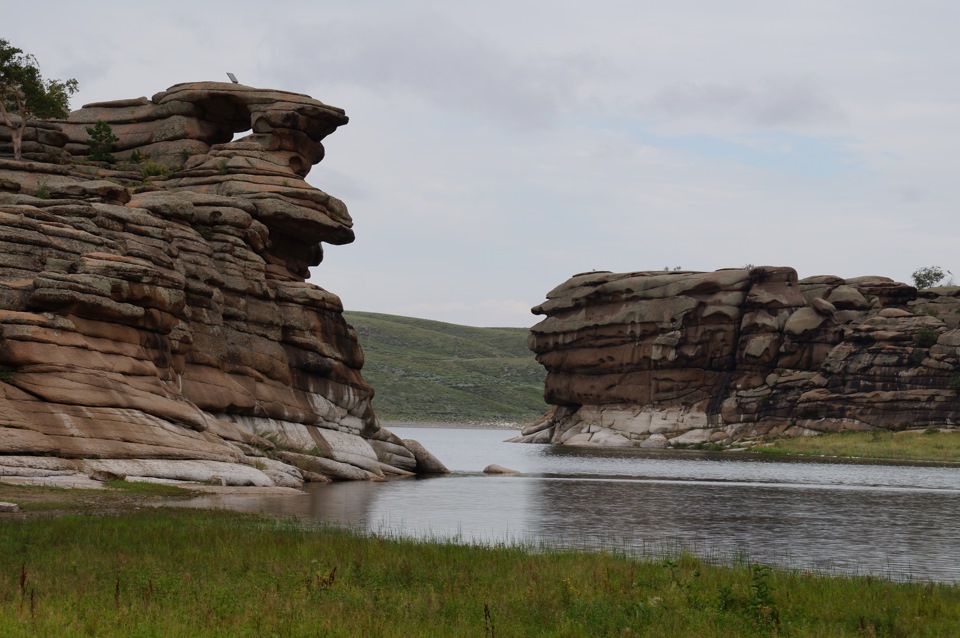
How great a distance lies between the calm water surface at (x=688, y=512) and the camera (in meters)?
34.6

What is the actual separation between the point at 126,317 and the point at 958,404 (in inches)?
4083

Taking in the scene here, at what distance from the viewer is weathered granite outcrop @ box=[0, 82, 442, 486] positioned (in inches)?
1763

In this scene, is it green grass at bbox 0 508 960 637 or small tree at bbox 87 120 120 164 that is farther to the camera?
small tree at bbox 87 120 120 164

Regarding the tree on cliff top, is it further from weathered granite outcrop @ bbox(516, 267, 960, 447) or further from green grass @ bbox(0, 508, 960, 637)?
weathered granite outcrop @ bbox(516, 267, 960, 447)

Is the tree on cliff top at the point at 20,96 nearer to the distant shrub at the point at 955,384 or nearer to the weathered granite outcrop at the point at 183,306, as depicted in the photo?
the weathered granite outcrop at the point at 183,306

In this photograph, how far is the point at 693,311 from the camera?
141m

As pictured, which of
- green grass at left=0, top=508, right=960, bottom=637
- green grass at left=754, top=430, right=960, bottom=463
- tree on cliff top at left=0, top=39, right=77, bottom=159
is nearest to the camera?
green grass at left=0, top=508, right=960, bottom=637

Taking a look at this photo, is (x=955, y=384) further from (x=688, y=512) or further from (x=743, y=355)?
(x=688, y=512)

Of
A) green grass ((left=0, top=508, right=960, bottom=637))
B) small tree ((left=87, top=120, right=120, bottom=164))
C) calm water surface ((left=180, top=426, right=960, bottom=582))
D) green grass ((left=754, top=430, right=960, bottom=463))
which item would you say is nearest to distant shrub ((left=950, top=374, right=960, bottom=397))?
green grass ((left=754, top=430, right=960, bottom=463))

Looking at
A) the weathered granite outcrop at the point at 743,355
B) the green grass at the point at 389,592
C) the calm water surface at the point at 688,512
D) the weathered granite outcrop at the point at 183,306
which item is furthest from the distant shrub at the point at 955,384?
the green grass at the point at 389,592

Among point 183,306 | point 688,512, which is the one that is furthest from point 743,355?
point 183,306

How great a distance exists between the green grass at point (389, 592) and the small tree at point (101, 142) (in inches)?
2260

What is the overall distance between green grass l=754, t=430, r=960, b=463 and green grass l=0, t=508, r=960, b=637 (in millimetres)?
92619

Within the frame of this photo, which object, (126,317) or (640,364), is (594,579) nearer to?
(126,317)
